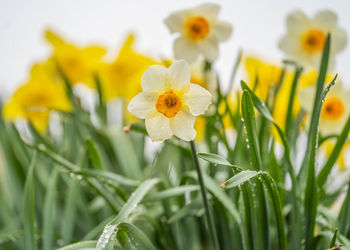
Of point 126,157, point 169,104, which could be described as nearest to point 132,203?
point 169,104

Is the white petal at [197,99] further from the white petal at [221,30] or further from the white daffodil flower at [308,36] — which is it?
the white daffodil flower at [308,36]

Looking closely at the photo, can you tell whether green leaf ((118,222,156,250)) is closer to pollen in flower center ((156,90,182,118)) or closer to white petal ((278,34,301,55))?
pollen in flower center ((156,90,182,118))

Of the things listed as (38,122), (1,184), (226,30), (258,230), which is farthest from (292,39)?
(1,184)

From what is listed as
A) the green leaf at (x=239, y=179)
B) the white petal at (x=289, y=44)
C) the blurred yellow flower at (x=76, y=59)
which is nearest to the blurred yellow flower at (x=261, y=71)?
the white petal at (x=289, y=44)

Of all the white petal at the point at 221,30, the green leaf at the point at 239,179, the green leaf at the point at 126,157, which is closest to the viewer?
the green leaf at the point at 239,179

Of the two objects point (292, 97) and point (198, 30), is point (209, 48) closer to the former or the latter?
point (198, 30)
